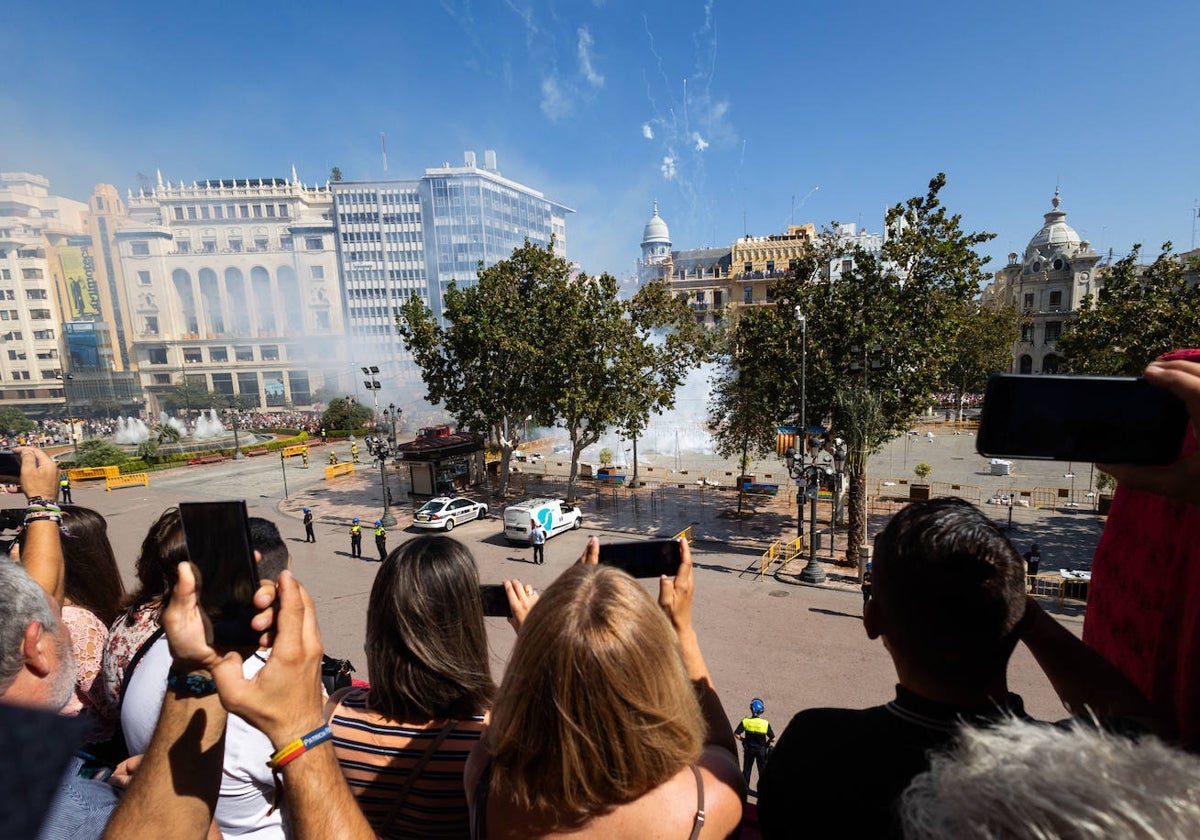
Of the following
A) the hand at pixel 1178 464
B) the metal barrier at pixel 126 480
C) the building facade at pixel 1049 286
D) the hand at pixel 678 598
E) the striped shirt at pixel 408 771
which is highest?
the building facade at pixel 1049 286

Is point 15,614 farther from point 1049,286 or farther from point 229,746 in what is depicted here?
point 1049,286

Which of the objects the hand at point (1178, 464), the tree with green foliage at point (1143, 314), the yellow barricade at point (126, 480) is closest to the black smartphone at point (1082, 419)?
the hand at point (1178, 464)

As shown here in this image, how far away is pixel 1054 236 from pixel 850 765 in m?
72.3

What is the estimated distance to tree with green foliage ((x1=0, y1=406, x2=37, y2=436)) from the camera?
48750mm

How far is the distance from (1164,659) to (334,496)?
87.6 ft

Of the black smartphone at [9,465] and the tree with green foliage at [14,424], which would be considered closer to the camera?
the black smartphone at [9,465]

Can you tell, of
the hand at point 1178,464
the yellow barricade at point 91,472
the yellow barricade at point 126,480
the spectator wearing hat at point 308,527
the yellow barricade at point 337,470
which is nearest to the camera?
the hand at point 1178,464

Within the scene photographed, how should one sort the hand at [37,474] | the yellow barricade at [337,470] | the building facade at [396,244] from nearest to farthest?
1. the hand at [37,474]
2. the yellow barricade at [337,470]
3. the building facade at [396,244]

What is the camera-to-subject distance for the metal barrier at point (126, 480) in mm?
28156

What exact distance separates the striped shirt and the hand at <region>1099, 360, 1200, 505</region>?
86.6 inches

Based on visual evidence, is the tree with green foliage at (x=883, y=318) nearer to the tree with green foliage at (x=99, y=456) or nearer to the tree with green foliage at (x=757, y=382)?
the tree with green foliage at (x=757, y=382)

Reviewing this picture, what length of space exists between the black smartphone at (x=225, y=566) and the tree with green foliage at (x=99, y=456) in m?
39.1

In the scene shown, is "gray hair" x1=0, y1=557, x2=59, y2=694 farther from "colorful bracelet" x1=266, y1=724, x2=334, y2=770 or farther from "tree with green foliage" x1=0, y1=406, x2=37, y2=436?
"tree with green foliage" x1=0, y1=406, x2=37, y2=436

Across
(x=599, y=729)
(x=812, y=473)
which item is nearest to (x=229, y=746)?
(x=599, y=729)
